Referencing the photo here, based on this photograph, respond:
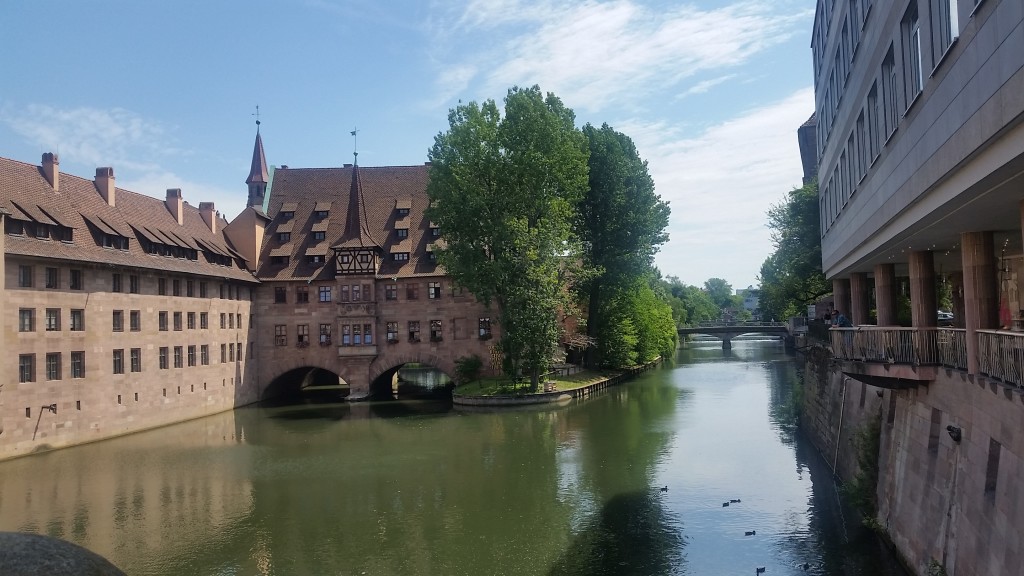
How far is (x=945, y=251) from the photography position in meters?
19.6

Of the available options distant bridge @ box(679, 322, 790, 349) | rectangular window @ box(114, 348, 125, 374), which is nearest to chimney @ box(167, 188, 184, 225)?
rectangular window @ box(114, 348, 125, 374)

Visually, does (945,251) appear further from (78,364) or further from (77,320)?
(77,320)

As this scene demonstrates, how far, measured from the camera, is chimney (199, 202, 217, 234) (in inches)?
2133

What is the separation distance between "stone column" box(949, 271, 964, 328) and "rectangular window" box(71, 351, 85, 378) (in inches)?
1442

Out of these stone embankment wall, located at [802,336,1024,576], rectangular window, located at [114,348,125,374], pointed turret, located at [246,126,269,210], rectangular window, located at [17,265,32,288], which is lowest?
stone embankment wall, located at [802,336,1024,576]

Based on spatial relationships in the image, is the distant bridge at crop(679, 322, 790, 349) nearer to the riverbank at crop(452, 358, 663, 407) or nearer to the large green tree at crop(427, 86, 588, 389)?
the riverbank at crop(452, 358, 663, 407)

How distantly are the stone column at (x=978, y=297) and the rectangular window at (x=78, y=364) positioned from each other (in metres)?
36.9

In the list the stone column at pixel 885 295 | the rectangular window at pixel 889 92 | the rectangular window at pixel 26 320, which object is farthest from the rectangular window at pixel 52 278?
the rectangular window at pixel 889 92

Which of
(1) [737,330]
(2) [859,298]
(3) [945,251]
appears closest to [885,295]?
(3) [945,251]

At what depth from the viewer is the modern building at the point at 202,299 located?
3434 cm

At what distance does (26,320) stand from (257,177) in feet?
136

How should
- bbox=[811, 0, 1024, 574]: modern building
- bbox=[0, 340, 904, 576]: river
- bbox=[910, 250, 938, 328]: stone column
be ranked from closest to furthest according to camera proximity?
1. bbox=[811, 0, 1024, 574]: modern building
2. bbox=[910, 250, 938, 328]: stone column
3. bbox=[0, 340, 904, 576]: river

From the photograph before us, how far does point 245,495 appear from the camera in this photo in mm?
25188

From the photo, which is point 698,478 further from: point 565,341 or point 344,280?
point 344,280
